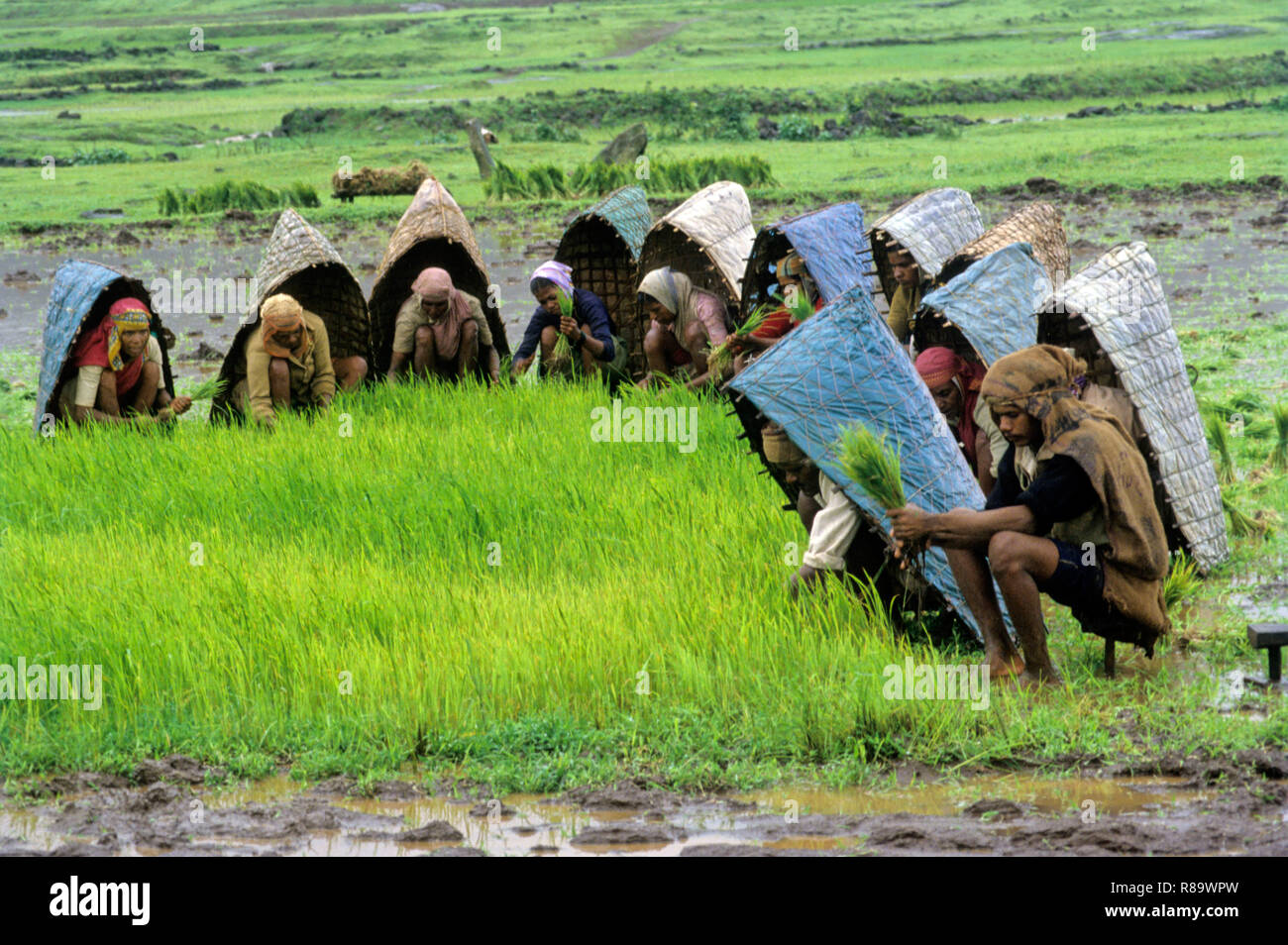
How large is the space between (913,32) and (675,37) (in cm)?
735

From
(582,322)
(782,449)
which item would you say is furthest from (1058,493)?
(582,322)

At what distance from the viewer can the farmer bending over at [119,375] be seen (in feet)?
25.7

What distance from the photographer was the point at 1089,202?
1761 centimetres

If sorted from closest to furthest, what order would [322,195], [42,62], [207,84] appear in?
[322,195] → [207,84] → [42,62]

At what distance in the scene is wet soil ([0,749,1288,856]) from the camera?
13.1ft

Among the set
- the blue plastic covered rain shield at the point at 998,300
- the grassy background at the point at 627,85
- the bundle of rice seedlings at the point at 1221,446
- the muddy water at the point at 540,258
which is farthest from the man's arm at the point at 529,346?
the grassy background at the point at 627,85

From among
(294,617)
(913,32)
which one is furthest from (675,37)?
(294,617)

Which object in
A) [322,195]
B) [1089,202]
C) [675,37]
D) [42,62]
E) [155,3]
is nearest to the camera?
[1089,202]

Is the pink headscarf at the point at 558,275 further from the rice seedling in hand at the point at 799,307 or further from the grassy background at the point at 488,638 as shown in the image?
the rice seedling in hand at the point at 799,307

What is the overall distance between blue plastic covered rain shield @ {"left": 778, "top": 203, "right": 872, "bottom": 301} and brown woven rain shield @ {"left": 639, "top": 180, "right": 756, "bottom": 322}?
69 centimetres

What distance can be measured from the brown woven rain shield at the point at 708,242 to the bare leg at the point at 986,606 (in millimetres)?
3926

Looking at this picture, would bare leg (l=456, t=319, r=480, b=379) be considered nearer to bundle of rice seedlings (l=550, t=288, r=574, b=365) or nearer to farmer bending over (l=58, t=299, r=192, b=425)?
bundle of rice seedlings (l=550, t=288, r=574, b=365)

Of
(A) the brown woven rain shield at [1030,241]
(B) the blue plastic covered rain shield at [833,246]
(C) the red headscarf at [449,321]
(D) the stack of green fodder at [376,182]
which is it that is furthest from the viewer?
(D) the stack of green fodder at [376,182]

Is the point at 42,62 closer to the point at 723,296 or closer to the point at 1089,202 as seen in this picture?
the point at 1089,202
